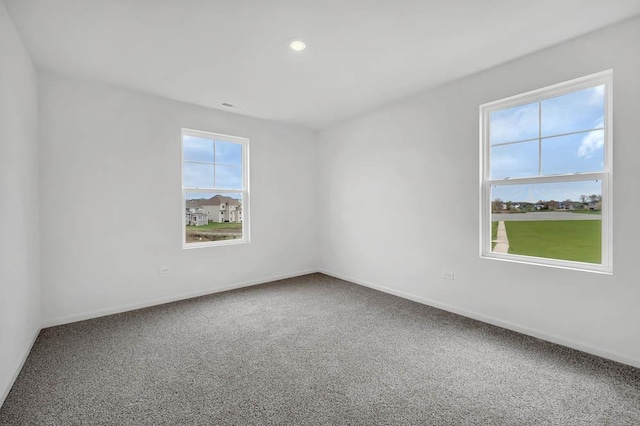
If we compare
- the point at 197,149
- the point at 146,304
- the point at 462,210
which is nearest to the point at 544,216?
the point at 462,210

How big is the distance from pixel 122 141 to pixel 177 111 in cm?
76

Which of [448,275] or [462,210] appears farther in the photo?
[448,275]

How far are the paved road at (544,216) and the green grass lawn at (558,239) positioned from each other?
3 cm

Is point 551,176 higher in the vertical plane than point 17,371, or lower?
higher

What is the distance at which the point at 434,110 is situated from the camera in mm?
3449

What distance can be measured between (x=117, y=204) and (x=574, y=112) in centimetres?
467

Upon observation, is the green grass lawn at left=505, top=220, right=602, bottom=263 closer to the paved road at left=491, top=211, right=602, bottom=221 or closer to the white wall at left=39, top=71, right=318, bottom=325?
the paved road at left=491, top=211, right=602, bottom=221

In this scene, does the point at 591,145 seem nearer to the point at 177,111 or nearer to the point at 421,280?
the point at 421,280

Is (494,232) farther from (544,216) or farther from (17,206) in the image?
(17,206)

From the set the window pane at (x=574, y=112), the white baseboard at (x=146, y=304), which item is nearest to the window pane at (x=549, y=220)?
the window pane at (x=574, y=112)

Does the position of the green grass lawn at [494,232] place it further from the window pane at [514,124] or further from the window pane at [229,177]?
the window pane at [229,177]

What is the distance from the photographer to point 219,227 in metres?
4.28

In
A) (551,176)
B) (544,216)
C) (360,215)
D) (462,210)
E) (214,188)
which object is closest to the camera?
(551,176)

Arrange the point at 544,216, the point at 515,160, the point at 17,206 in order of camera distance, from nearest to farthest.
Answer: the point at 17,206
the point at 544,216
the point at 515,160
